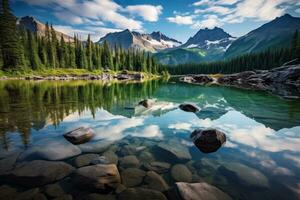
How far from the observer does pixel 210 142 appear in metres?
9.69

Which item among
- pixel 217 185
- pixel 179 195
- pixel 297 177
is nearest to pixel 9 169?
pixel 179 195

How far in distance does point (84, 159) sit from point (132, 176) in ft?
8.02

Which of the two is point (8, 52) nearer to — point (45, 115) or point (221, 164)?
point (45, 115)

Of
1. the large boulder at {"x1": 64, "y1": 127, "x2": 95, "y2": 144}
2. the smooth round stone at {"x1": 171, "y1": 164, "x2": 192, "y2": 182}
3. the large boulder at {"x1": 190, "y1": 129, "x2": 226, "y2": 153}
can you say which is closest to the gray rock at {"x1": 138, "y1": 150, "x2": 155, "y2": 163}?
the smooth round stone at {"x1": 171, "y1": 164, "x2": 192, "y2": 182}

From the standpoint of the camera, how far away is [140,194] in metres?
5.68

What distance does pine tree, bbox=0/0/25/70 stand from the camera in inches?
2517

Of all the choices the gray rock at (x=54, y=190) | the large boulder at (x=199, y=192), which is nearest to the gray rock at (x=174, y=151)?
the large boulder at (x=199, y=192)

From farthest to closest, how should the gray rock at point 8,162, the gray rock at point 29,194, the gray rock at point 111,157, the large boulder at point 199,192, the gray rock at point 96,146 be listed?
the gray rock at point 96,146
the gray rock at point 111,157
the gray rock at point 8,162
the large boulder at point 199,192
the gray rock at point 29,194

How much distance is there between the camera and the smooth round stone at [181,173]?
6.63 m

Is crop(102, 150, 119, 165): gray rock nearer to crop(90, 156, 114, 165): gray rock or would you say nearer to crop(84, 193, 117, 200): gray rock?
crop(90, 156, 114, 165): gray rock

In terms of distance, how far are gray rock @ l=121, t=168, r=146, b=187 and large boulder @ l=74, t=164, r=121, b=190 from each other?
0.84 feet

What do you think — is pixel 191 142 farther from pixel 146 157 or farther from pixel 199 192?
pixel 199 192

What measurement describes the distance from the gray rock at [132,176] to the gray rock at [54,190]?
1975mm

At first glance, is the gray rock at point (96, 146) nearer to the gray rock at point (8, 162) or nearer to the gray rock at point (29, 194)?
the gray rock at point (8, 162)
